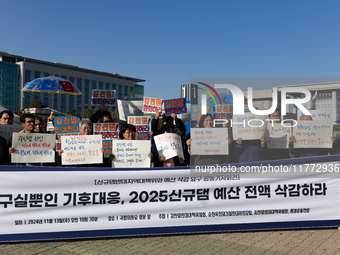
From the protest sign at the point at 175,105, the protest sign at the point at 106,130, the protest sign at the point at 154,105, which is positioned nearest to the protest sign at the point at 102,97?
the protest sign at the point at 154,105

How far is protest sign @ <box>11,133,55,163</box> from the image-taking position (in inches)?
179

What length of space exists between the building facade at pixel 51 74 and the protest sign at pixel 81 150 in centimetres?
7130

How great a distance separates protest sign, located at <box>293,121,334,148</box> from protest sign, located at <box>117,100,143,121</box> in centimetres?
543

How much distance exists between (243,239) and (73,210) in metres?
2.49

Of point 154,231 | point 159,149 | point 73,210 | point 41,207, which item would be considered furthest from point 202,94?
point 41,207

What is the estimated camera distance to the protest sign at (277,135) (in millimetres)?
4992

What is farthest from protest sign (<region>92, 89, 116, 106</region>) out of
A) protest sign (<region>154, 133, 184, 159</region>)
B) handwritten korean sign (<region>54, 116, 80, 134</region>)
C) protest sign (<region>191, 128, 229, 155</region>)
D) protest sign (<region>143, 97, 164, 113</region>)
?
protest sign (<region>191, 128, 229, 155</region>)

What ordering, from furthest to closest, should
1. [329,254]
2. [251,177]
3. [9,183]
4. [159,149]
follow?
[159,149] < [251,177] < [9,183] < [329,254]

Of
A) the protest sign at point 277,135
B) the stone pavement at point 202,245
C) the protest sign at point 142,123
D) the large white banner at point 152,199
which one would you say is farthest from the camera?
the protest sign at point 142,123

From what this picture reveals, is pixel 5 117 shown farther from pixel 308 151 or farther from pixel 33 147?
pixel 308 151

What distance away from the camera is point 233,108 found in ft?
16.7

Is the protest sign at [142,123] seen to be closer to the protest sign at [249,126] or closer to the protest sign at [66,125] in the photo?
the protest sign at [66,125]

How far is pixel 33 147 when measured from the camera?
15.2 feet

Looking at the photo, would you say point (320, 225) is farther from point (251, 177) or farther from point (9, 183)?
point (9, 183)
